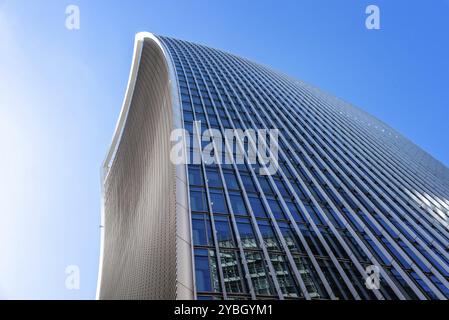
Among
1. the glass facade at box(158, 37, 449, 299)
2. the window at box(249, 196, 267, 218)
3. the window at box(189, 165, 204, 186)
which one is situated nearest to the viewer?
the glass facade at box(158, 37, 449, 299)

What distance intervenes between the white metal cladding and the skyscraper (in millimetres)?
177

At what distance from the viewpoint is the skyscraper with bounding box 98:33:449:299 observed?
749 inches

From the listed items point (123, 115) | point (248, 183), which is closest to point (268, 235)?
point (248, 183)

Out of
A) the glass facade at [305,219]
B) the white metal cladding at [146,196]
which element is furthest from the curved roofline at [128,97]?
the glass facade at [305,219]

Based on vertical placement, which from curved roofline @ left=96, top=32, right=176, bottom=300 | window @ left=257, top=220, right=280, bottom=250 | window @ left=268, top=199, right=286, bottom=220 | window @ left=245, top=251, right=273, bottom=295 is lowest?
window @ left=245, top=251, right=273, bottom=295

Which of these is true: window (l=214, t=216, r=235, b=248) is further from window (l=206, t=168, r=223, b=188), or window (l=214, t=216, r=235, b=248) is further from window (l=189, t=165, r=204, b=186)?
window (l=189, t=165, r=204, b=186)

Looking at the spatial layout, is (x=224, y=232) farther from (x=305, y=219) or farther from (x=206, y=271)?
(x=305, y=219)

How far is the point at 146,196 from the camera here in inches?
1606

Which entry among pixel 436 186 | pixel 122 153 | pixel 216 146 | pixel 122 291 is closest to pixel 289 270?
pixel 216 146

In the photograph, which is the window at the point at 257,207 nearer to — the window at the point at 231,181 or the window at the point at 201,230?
Result: the window at the point at 231,181

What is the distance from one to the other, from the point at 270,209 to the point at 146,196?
66.2ft

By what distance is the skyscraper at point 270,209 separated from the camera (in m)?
19.0

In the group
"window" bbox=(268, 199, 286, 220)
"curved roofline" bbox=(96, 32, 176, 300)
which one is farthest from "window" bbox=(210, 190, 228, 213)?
"curved roofline" bbox=(96, 32, 176, 300)
